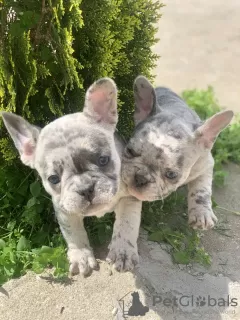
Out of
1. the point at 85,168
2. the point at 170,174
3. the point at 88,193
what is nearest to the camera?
the point at 88,193

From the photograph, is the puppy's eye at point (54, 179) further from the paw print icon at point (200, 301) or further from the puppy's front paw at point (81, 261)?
the paw print icon at point (200, 301)

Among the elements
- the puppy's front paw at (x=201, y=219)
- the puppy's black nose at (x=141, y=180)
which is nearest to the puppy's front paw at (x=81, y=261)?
the puppy's black nose at (x=141, y=180)

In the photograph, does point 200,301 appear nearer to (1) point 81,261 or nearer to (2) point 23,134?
(1) point 81,261

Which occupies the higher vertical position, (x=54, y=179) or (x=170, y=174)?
(x=54, y=179)

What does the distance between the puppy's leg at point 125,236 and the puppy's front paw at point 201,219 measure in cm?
75

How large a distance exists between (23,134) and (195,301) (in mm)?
2352

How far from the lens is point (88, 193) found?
4176 mm

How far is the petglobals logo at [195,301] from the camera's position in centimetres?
475

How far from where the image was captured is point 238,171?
7.37 metres

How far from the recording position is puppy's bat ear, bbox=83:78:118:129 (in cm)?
459

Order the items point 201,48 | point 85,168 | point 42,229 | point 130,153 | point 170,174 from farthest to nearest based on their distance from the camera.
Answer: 1. point 201,48
2. point 42,229
3. point 130,153
4. point 170,174
5. point 85,168

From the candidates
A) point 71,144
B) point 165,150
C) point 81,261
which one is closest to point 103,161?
point 71,144

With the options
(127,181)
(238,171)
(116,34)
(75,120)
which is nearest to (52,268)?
(127,181)

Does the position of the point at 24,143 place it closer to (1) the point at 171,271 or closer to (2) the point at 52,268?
(2) the point at 52,268
